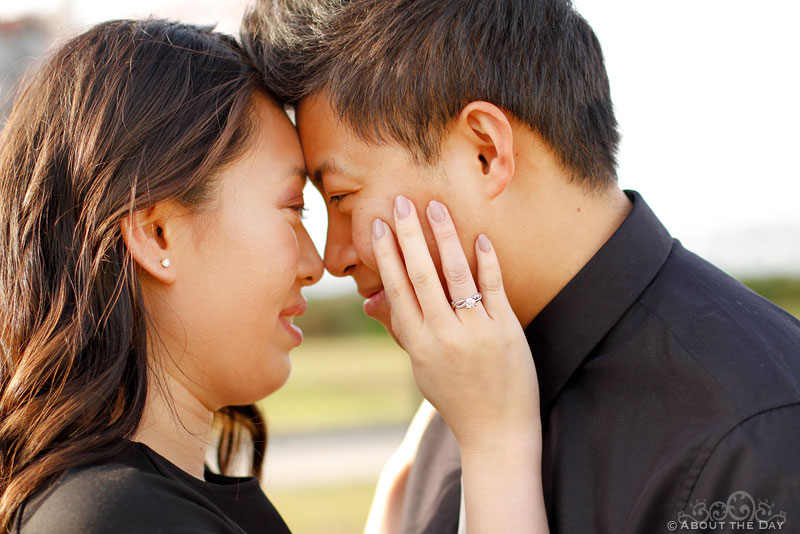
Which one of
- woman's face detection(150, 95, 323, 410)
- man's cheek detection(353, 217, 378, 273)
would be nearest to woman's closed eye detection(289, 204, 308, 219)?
woman's face detection(150, 95, 323, 410)

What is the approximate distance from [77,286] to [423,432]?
1.41 metres

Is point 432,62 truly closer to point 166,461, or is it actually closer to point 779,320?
point 779,320

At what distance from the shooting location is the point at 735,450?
179 cm

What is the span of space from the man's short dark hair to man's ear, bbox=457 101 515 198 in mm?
56

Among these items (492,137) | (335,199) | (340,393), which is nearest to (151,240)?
(335,199)

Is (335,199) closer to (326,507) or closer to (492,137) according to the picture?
(492,137)

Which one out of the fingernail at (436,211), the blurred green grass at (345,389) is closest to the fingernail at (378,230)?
the fingernail at (436,211)

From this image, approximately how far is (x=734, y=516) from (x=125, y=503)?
1338mm

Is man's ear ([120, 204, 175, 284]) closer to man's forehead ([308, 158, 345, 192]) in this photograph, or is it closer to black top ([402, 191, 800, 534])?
man's forehead ([308, 158, 345, 192])

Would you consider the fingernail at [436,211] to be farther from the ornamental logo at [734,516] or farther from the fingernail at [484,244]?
the ornamental logo at [734,516]

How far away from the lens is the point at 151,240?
2199 millimetres

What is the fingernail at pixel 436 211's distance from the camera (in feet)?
7.54

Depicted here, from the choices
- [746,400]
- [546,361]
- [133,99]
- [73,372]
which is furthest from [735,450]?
[133,99]

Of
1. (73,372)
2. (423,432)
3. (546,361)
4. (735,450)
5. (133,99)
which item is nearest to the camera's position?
(735,450)
